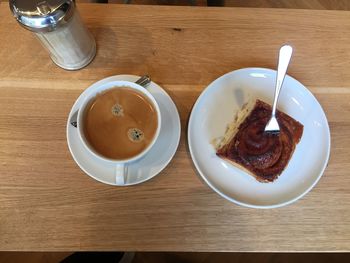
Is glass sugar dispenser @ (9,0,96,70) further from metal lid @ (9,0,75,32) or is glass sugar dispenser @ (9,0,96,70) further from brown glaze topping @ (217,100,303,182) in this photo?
brown glaze topping @ (217,100,303,182)

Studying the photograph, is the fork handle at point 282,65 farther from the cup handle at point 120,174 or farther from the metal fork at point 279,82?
the cup handle at point 120,174

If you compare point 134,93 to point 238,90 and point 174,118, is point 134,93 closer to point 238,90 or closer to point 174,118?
point 174,118

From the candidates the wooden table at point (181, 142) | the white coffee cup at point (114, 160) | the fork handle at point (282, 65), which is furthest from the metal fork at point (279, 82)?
the white coffee cup at point (114, 160)

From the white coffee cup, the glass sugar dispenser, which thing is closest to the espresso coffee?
the white coffee cup

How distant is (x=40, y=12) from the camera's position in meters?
0.60

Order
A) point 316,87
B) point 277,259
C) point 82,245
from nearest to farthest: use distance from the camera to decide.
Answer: point 82,245, point 316,87, point 277,259

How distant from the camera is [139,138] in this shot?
2.18 ft

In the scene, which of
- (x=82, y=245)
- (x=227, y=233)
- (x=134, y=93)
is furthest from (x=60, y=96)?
(x=227, y=233)

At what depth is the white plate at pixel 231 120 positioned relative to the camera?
676 mm

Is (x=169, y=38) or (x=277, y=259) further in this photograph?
(x=277, y=259)

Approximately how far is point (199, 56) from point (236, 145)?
0.24 metres

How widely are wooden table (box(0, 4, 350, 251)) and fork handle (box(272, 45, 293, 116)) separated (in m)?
0.10

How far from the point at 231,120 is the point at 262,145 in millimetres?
94

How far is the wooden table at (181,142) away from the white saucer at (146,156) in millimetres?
30
